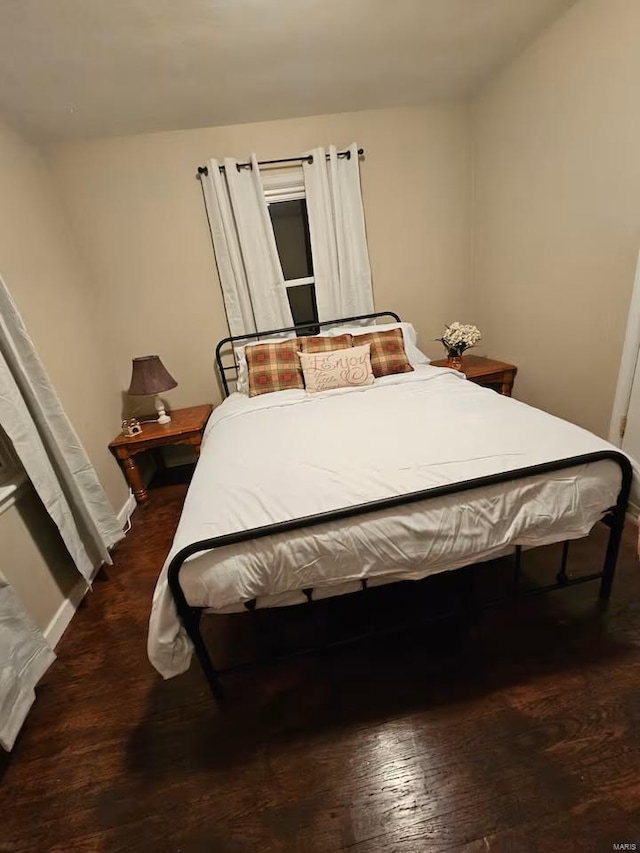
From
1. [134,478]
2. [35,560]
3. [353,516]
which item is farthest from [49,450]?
[353,516]

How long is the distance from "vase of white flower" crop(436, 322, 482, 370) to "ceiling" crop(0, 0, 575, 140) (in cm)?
158

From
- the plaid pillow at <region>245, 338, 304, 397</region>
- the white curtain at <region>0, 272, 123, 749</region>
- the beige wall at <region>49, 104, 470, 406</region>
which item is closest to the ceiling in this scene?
the beige wall at <region>49, 104, 470, 406</region>

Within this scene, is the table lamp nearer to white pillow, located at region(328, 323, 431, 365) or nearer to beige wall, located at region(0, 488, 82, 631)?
beige wall, located at region(0, 488, 82, 631)

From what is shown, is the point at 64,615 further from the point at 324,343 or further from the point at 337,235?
the point at 337,235

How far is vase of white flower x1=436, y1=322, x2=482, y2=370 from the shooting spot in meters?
2.75

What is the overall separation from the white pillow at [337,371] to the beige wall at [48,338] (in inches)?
56.4

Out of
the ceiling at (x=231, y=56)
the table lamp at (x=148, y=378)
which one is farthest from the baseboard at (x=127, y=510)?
the ceiling at (x=231, y=56)

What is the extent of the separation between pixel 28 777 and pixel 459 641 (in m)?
1.52

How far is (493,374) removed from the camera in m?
2.76

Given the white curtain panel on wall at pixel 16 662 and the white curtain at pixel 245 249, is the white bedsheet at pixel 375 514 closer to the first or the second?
the white curtain panel on wall at pixel 16 662

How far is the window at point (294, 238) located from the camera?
8.96 ft

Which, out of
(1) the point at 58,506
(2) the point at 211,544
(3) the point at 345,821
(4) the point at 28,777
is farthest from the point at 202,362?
(3) the point at 345,821

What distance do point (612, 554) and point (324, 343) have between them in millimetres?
1940

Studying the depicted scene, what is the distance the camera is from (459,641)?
1.40m
